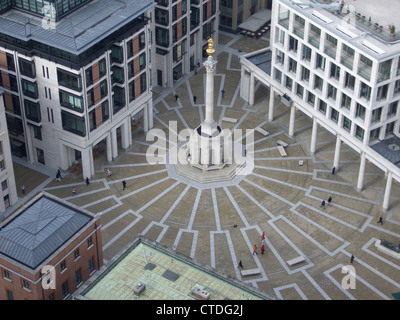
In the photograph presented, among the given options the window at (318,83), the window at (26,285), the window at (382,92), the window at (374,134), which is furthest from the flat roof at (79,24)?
the window at (374,134)

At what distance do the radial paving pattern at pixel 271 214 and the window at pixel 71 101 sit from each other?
1500 cm

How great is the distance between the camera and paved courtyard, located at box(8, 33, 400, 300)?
4628 inches

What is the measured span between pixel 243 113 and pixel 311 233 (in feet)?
119

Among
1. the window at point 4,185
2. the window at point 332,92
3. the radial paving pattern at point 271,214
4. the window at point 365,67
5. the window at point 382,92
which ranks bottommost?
the radial paving pattern at point 271,214

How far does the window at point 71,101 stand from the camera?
125688 mm

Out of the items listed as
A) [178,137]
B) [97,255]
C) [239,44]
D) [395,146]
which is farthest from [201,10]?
[97,255]

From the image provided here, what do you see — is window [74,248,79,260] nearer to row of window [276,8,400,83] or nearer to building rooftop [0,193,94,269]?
building rooftop [0,193,94,269]

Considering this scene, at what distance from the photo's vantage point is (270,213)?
128m

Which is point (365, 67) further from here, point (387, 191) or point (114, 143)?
point (114, 143)

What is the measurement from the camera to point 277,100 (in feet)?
512

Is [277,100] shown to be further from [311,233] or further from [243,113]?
[311,233]

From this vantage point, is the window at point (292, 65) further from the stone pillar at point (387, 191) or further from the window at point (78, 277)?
the window at point (78, 277)

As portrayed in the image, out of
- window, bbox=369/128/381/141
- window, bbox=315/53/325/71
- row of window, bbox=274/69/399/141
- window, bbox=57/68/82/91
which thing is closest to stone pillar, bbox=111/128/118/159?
window, bbox=57/68/82/91

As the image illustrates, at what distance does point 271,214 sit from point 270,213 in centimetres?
25
